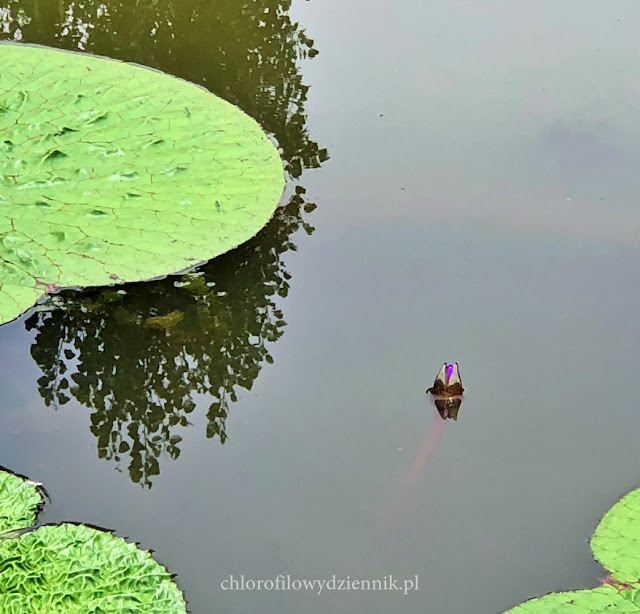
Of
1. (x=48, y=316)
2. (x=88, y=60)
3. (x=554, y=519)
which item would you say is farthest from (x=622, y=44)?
(x=48, y=316)

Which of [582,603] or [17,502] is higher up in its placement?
[17,502]

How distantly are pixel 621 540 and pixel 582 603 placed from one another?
216 millimetres

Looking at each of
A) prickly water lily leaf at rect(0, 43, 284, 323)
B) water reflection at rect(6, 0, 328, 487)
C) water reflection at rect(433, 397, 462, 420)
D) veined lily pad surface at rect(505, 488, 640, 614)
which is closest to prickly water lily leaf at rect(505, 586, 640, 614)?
veined lily pad surface at rect(505, 488, 640, 614)

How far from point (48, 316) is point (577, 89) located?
259 cm

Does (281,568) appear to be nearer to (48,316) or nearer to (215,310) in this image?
(215,310)

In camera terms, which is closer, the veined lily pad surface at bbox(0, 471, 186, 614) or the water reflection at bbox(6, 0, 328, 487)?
the veined lily pad surface at bbox(0, 471, 186, 614)

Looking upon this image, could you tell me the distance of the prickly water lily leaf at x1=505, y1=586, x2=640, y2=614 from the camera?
1.85 metres

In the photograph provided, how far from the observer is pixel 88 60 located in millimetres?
3510

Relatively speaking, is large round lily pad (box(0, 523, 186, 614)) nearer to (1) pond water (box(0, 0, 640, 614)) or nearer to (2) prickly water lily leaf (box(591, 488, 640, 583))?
(1) pond water (box(0, 0, 640, 614))

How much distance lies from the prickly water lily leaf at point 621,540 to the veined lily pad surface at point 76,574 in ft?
3.29

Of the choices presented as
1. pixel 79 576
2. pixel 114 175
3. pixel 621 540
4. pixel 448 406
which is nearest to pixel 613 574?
pixel 621 540

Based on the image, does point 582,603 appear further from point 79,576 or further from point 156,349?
point 156,349

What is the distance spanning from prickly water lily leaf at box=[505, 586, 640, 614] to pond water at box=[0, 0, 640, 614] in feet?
0.30

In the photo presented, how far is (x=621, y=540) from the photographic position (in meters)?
2.00
